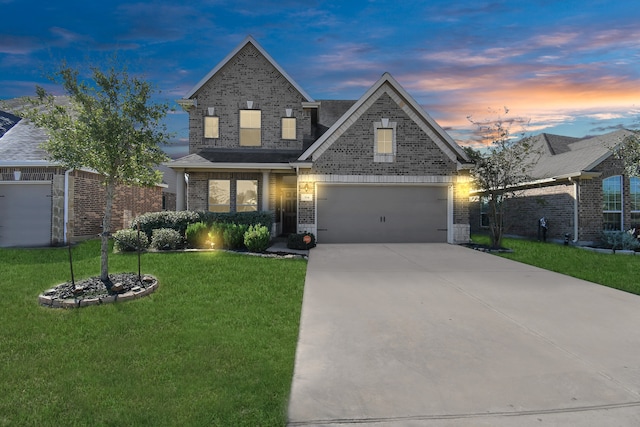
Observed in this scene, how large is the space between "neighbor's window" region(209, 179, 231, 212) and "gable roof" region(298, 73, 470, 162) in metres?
4.13

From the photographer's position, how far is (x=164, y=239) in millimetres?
12359

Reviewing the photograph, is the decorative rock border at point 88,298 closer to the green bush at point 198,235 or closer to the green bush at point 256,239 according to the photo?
the green bush at point 256,239

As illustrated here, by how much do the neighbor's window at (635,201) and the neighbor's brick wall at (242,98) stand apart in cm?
1597

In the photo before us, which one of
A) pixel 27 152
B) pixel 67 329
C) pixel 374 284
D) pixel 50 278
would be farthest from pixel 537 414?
pixel 27 152

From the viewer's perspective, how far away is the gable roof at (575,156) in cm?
1616

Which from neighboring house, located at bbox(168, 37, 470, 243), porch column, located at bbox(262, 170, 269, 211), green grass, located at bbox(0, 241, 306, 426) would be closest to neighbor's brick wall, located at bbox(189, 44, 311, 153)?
neighboring house, located at bbox(168, 37, 470, 243)

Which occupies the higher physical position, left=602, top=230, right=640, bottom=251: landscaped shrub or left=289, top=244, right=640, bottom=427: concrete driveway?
left=602, top=230, right=640, bottom=251: landscaped shrub

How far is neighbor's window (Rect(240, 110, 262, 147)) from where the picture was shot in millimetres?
17016

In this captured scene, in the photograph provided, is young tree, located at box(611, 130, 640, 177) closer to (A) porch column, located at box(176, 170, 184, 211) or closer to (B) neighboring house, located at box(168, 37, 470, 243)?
(B) neighboring house, located at box(168, 37, 470, 243)

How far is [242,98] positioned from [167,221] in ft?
23.2

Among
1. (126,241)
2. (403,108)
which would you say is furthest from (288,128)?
(126,241)

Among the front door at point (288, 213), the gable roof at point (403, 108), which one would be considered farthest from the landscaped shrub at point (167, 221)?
the gable roof at point (403, 108)

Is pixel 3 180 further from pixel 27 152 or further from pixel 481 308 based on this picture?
pixel 481 308

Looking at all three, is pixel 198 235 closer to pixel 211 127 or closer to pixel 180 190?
pixel 180 190
